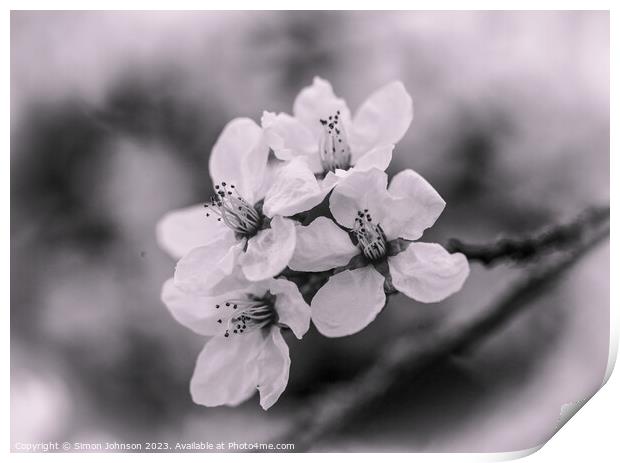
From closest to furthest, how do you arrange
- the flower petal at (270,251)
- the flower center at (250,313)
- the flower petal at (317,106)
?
the flower petal at (270,251)
the flower center at (250,313)
the flower petal at (317,106)

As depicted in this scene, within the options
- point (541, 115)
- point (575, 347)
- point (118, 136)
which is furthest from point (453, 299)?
point (118, 136)

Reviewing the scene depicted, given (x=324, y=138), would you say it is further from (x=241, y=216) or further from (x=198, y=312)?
(x=198, y=312)

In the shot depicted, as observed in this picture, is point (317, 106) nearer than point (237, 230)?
No

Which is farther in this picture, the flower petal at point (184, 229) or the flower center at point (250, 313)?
the flower petal at point (184, 229)

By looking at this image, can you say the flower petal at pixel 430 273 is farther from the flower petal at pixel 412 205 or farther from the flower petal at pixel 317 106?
the flower petal at pixel 317 106

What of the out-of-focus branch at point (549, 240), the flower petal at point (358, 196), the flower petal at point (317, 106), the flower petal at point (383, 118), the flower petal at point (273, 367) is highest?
the flower petal at point (317, 106)

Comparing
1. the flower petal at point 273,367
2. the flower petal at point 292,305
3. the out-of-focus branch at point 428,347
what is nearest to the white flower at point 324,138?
the flower petal at point 292,305

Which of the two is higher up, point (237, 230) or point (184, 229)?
point (184, 229)

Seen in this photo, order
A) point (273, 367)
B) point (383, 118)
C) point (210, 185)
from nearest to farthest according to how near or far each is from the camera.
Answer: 1. point (273, 367)
2. point (383, 118)
3. point (210, 185)

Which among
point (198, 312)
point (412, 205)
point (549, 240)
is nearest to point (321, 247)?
point (412, 205)
